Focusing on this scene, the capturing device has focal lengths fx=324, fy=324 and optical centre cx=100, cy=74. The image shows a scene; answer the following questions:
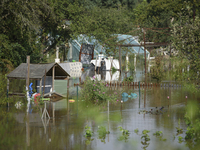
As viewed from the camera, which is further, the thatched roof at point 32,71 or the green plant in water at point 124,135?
the thatched roof at point 32,71

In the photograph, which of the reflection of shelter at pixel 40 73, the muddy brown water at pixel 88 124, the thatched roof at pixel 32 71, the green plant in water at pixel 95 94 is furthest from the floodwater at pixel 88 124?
the thatched roof at pixel 32 71

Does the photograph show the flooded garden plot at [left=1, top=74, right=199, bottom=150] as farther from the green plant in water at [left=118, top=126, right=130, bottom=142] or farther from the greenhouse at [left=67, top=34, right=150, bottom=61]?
the greenhouse at [left=67, top=34, right=150, bottom=61]

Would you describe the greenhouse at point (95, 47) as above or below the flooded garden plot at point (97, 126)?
above

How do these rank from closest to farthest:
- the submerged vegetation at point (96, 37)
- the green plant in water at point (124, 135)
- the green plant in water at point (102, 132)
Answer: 1. the green plant in water at point (124, 135)
2. the green plant in water at point (102, 132)
3. the submerged vegetation at point (96, 37)

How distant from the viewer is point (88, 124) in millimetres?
9438

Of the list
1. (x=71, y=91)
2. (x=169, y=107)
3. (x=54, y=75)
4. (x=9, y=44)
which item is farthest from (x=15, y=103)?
(x=9, y=44)

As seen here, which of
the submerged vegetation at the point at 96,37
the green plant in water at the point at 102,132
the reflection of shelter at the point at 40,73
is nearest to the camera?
the green plant in water at the point at 102,132

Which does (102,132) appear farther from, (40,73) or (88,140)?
(40,73)

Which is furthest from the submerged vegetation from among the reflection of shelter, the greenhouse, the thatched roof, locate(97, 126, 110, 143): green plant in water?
the greenhouse

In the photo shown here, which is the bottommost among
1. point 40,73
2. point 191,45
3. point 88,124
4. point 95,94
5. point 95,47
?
point 88,124

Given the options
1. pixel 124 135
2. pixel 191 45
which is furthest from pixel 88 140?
pixel 191 45

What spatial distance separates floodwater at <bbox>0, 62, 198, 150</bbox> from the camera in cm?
737

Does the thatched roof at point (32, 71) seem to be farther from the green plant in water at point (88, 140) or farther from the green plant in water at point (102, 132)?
the green plant in water at point (88, 140)

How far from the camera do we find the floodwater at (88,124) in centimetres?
737
